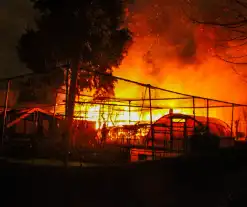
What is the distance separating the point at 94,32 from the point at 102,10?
46.5 inches

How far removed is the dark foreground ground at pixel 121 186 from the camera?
6.38m

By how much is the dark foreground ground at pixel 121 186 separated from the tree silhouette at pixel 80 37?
A: 6.63m

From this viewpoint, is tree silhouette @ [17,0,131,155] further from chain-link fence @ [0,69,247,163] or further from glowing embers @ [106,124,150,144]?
glowing embers @ [106,124,150,144]

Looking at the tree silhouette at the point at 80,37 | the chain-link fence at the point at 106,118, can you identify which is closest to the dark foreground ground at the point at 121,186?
the chain-link fence at the point at 106,118

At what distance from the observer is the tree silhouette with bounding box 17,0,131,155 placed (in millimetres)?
16266

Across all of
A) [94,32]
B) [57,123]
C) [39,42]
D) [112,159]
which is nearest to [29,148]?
[112,159]

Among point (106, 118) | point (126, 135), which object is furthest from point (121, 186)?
point (106, 118)

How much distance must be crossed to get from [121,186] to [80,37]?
10.9m

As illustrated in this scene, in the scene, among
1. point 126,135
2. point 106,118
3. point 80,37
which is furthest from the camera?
point 106,118

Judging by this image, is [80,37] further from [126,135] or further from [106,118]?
[126,135]

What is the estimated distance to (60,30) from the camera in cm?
1656

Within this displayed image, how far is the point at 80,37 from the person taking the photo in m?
16.4

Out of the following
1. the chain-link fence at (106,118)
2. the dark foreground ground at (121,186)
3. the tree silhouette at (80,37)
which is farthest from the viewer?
the tree silhouette at (80,37)

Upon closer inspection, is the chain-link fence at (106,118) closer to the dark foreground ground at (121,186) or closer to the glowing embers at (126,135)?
the glowing embers at (126,135)
